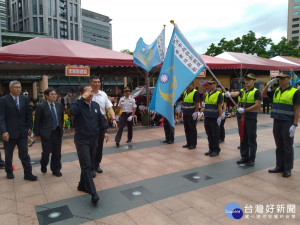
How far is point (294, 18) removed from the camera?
98.9 meters

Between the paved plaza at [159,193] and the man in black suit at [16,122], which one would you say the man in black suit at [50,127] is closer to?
the man in black suit at [16,122]

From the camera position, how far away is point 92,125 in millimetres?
3607

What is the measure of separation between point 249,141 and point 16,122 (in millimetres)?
4451

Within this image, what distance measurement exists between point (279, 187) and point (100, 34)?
388 feet

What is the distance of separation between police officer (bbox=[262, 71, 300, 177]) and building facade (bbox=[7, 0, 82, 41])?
63204mm

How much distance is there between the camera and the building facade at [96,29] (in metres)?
106

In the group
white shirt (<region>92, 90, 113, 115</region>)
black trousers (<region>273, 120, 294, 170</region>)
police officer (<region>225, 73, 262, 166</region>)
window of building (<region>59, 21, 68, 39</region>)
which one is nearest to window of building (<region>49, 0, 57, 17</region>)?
window of building (<region>59, 21, 68, 39</region>)

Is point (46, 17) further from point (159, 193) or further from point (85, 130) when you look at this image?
point (159, 193)

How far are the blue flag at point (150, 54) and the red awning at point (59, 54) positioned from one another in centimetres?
70

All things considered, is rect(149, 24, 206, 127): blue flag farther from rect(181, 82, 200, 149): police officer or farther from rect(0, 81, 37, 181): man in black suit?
rect(0, 81, 37, 181): man in black suit

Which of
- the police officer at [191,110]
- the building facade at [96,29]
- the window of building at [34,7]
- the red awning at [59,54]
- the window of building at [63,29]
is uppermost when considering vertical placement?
the building facade at [96,29]

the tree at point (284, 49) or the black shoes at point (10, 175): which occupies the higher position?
the tree at point (284, 49)

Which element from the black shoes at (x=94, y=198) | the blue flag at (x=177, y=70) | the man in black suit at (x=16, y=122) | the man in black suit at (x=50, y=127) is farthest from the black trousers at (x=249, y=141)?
the man in black suit at (x=16, y=122)

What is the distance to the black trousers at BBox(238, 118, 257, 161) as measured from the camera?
193 inches
